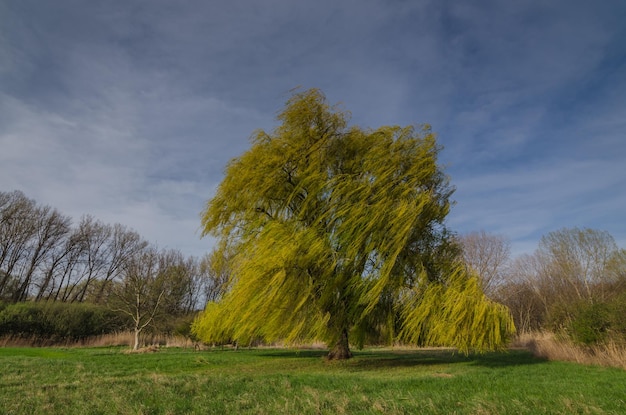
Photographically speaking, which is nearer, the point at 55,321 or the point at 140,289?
the point at 140,289

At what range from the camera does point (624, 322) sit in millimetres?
11852

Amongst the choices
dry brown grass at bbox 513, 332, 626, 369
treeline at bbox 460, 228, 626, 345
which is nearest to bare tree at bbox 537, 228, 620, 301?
treeline at bbox 460, 228, 626, 345

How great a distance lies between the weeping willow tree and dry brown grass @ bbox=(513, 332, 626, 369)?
10.7ft

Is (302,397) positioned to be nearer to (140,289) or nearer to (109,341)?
(140,289)

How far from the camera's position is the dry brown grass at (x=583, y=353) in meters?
11.0

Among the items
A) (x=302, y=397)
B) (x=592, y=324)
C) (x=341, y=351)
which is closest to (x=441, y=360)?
(x=341, y=351)

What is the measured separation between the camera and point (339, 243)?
1226 centimetres

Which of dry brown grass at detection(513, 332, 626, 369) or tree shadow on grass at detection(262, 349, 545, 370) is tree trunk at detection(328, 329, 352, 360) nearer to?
tree shadow on grass at detection(262, 349, 545, 370)

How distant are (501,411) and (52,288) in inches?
1823

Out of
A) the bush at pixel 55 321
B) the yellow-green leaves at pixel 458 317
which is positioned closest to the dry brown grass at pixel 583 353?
the yellow-green leaves at pixel 458 317

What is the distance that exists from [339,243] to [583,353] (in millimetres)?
9406

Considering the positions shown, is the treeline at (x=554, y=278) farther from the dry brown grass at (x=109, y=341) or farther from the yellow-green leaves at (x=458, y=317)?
the dry brown grass at (x=109, y=341)

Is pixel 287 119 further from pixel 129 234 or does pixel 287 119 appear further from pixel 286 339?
pixel 129 234

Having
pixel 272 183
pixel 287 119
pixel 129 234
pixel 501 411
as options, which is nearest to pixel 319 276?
pixel 272 183
